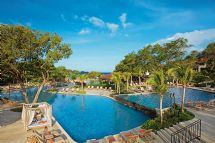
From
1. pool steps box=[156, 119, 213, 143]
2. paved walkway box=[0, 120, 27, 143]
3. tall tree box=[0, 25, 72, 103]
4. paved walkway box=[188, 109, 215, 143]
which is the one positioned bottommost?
paved walkway box=[0, 120, 27, 143]

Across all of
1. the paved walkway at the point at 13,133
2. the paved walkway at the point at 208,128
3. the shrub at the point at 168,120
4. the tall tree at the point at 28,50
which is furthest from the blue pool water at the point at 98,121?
the paved walkway at the point at 208,128

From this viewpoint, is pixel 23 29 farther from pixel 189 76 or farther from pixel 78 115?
pixel 189 76

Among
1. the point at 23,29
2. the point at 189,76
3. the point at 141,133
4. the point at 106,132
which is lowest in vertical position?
the point at 106,132

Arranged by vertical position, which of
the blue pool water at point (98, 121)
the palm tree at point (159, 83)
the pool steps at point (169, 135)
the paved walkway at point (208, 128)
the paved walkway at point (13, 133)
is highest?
the palm tree at point (159, 83)

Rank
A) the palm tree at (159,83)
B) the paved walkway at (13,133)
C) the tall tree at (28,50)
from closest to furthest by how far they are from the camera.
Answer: the paved walkway at (13,133) → the palm tree at (159,83) → the tall tree at (28,50)

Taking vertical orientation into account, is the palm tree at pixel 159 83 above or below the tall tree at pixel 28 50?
below

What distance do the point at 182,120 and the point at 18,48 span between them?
19899 millimetres

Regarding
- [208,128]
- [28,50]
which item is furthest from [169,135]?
[28,50]

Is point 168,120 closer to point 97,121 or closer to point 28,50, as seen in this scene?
point 97,121

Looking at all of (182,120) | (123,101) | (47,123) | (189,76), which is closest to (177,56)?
(123,101)

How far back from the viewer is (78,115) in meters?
23.3

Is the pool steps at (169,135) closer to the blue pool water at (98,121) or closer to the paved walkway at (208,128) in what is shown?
the paved walkway at (208,128)

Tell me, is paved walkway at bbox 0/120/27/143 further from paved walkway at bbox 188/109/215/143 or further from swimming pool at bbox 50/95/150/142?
paved walkway at bbox 188/109/215/143

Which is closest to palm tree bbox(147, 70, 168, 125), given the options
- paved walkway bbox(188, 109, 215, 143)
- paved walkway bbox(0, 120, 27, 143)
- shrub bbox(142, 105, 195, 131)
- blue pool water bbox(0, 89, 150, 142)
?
shrub bbox(142, 105, 195, 131)
